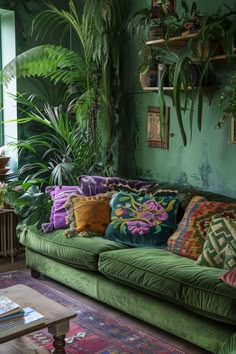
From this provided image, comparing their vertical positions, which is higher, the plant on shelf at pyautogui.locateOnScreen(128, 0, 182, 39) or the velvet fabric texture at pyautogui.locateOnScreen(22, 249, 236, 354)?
the plant on shelf at pyautogui.locateOnScreen(128, 0, 182, 39)

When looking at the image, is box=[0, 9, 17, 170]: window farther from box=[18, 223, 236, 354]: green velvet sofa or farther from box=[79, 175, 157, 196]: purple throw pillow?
box=[18, 223, 236, 354]: green velvet sofa

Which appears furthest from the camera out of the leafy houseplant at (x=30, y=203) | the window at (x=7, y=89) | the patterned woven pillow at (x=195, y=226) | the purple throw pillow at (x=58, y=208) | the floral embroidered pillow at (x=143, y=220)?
the window at (x=7, y=89)

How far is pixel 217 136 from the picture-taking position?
3410 millimetres

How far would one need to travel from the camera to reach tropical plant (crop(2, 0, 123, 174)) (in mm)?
3854

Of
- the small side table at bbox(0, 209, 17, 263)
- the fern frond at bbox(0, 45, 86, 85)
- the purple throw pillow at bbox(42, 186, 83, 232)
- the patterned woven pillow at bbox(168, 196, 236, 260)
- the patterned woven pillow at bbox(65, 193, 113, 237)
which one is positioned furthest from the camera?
the small side table at bbox(0, 209, 17, 263)

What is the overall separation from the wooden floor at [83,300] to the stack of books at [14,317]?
19cm

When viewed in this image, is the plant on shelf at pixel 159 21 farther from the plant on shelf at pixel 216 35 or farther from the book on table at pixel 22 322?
the book on table at pixel 22 322

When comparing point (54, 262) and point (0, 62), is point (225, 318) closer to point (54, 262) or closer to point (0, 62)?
point (54, 262)

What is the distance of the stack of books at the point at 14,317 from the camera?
2.03 meters

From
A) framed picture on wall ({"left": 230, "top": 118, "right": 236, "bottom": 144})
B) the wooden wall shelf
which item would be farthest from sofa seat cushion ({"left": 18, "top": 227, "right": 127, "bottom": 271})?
the wooden wall shelf

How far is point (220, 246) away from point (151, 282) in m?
0.43

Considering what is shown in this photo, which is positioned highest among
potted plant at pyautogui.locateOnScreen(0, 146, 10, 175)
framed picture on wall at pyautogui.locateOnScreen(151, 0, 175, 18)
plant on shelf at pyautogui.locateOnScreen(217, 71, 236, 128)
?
framed picture on wall at pyautogui.locateOnScreen(151, 0, 175, 18)

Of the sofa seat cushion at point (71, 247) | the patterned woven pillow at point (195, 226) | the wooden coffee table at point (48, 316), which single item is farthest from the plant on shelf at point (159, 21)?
the wooden coffee table at point (48, 316)

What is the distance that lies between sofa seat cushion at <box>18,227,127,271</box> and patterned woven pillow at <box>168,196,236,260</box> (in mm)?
384
